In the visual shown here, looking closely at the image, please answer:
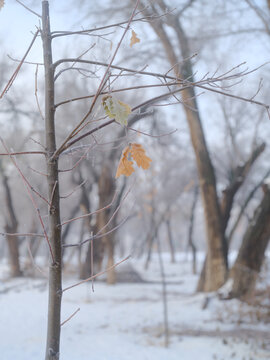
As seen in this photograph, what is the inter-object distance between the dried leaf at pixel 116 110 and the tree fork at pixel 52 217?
15.0 inches

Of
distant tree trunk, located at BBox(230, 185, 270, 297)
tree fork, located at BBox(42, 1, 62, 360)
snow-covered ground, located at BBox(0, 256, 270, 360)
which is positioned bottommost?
snow-covered ground, located at BBox(0, 256, 270, 360)

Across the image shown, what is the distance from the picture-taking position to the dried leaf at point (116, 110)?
1.74 metres

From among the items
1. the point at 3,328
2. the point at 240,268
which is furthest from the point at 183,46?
the point at 3,328

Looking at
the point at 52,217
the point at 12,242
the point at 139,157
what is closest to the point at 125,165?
the point at 139,157

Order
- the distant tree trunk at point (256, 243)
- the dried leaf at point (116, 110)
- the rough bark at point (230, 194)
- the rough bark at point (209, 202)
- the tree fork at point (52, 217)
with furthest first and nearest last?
the rough bark at point (230, 194)
the rough bark at point (209, 202)
the distant tree trunk at point (256, 243)
the tree fork at point (52, 217)
the dried leaf at point (116, 110)

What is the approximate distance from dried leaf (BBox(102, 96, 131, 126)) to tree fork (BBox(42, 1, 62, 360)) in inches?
15.0

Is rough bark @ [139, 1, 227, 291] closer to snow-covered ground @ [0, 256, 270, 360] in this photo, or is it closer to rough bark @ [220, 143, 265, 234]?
rough bark @ [220, 143, 265, 234]

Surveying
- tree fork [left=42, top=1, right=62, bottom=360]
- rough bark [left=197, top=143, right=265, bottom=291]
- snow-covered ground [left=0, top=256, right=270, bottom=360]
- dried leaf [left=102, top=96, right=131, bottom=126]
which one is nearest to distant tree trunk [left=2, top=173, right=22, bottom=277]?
snow-covered ground [left=0, top=256, right=270, bottom=360]

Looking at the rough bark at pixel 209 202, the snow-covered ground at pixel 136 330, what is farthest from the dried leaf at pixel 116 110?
the rough bark at pixel 209 202

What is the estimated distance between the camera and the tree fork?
74.0 inches

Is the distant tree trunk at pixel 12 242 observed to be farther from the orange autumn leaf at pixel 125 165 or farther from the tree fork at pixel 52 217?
the orange autumn leaf at pixel 125 165

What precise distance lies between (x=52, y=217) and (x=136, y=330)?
6585mm

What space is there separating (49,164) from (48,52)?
0.57m

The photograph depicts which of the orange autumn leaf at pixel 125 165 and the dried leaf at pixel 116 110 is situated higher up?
the dried leaf at pixel 116 110
